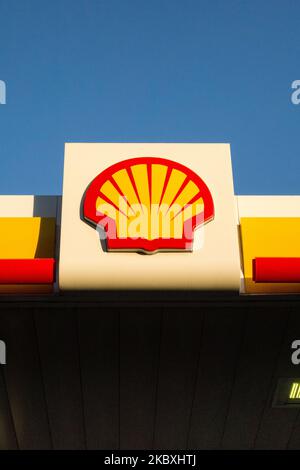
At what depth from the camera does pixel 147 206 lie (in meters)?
8.23

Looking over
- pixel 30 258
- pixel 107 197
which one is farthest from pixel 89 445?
pixel 107 197

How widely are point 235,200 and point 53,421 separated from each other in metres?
5.32

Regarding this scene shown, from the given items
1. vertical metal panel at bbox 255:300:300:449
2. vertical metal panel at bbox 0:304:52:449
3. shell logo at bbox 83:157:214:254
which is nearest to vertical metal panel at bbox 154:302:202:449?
shell logo at bbox 83:157:214:254

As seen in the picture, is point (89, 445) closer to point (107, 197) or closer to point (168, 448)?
point (168, 448)

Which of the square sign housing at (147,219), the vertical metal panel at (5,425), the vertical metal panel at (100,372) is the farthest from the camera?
the vertical metal panel at (5,425)

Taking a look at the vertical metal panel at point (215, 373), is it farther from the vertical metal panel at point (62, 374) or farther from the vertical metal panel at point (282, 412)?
the vertical metal panel at point (62, 374)

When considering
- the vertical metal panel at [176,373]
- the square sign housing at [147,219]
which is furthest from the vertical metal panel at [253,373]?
the square sign housing at [147,219]

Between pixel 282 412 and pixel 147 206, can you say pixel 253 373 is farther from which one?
pixel 147 206

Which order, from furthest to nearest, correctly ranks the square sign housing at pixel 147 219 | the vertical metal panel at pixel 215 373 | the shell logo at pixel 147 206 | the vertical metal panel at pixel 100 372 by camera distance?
the vertical metal panel at pixel 215 373 < the vertical metal panel at pixel 100 372 < the shell logo at pixel 147 206 < the square sign housing at pixel 147 219

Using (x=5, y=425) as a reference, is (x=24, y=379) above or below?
above

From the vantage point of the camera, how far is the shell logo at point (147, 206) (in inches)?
316

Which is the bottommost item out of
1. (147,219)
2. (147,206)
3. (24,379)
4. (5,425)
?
(5,425)

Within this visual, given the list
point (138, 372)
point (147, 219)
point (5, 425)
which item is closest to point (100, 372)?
point (138, 372)

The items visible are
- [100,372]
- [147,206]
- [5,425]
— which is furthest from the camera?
[5,425]
